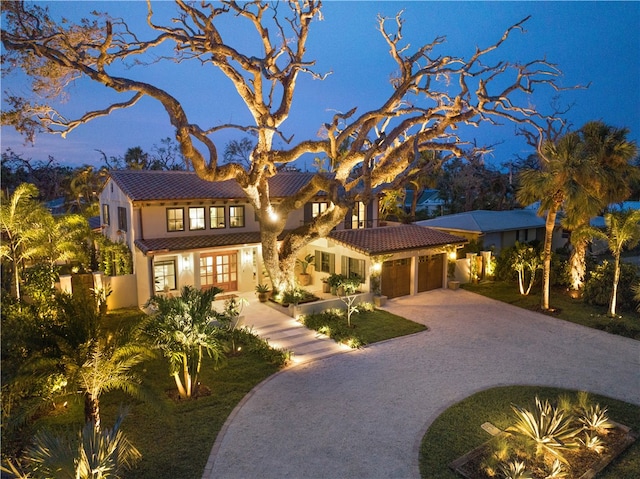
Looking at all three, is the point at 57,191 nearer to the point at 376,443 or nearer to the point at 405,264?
the point at 405,264

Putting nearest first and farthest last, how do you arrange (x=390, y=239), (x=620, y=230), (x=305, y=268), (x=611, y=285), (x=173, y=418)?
1. (x=173, y=418)
2. (x=620, y=230)
3. (x=611, y=285)
4. (x=390, y=239)
5. (x=305, y=268)

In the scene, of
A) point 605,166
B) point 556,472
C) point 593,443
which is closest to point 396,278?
point 605,166

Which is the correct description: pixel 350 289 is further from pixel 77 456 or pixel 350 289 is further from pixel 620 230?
pixel 77 456

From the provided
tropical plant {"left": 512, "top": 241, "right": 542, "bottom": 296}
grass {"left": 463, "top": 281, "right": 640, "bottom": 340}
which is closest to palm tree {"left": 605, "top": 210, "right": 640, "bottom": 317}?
grass {"left": 463, "top": 281, "right": 640, "bottom": 340}

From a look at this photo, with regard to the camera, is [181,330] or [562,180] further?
[562,180]

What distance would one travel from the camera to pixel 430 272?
2141 centimetres

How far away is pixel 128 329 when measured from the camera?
329 inches

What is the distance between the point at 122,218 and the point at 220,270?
16.6ft

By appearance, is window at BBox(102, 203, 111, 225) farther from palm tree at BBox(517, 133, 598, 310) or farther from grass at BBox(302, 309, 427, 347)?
palm tree at BBox(517, 133, 598, 310)

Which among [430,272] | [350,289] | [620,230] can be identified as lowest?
[350,289]

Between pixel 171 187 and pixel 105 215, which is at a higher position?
pixel 171 187

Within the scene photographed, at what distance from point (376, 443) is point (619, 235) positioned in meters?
13.4

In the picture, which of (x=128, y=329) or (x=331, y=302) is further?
(x=331, y=302)

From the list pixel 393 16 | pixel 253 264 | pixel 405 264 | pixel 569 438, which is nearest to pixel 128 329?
pixel 569 438
